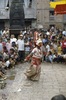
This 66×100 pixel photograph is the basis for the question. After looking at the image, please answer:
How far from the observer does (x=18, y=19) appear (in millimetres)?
23094

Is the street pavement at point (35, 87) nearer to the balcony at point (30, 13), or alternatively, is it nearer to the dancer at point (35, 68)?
the dancer at point (35, 68)

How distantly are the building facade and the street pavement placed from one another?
32.7 metres

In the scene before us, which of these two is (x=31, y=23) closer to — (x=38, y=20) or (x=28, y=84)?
(x=38, y=20)

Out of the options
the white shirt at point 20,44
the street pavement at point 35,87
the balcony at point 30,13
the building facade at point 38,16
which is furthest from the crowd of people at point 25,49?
the balcony at point 30,13

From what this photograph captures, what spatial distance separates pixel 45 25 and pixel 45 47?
27124 millimetres

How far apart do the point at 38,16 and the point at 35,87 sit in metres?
37.1

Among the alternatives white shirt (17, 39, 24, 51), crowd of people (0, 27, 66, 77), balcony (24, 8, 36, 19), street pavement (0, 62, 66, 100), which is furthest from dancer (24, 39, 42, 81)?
balcony (24, 8, 36, 19)

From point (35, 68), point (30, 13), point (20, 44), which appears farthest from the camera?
point (30, 13)

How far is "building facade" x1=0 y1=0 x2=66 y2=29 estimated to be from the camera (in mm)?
48594

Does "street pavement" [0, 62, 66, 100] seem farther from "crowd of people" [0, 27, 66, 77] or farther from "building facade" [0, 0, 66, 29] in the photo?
"building facade" [0, 0, 66, 29]

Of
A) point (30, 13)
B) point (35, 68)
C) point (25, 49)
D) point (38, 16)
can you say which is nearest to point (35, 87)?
point (35, 68)

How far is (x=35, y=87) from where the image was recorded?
1245 centimetres

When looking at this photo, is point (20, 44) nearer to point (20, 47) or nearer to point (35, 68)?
point (20, 47)

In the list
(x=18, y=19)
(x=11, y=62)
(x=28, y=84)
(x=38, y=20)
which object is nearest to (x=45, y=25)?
(x=38, y=20)
